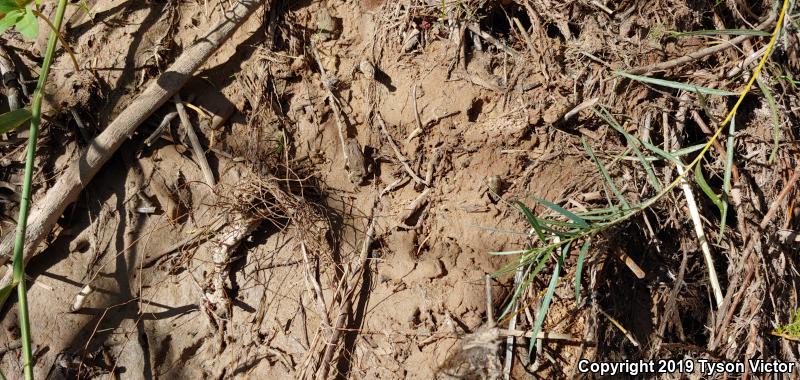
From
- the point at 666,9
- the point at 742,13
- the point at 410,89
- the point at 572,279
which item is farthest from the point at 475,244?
the point at 742,13

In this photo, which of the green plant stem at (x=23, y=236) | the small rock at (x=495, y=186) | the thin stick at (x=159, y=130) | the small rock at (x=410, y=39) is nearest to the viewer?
the green plant stem at (x=23, y=236)

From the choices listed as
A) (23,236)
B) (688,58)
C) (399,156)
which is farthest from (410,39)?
(23,236)

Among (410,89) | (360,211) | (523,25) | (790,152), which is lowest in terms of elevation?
(360,211)

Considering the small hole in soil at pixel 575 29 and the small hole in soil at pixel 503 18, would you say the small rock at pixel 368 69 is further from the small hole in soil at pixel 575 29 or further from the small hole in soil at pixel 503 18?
the small hole in soil at pixel 575 29

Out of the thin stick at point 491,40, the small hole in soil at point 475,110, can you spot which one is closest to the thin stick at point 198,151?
the small hole in soil at point 475,110

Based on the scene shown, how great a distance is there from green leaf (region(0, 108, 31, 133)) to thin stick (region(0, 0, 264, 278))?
0.23 meters

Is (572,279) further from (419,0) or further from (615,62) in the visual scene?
(419,0)

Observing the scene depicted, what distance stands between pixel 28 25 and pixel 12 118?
311mm

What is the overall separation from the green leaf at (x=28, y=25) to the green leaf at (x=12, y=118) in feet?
0.84

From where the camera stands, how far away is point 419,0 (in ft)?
6.82

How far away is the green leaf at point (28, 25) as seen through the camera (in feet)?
6.12

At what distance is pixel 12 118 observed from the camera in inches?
76.4

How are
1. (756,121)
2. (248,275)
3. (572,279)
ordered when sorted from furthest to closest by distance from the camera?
(248,275)
(756,121)
(572,279)

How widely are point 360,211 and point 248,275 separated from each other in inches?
18.5
